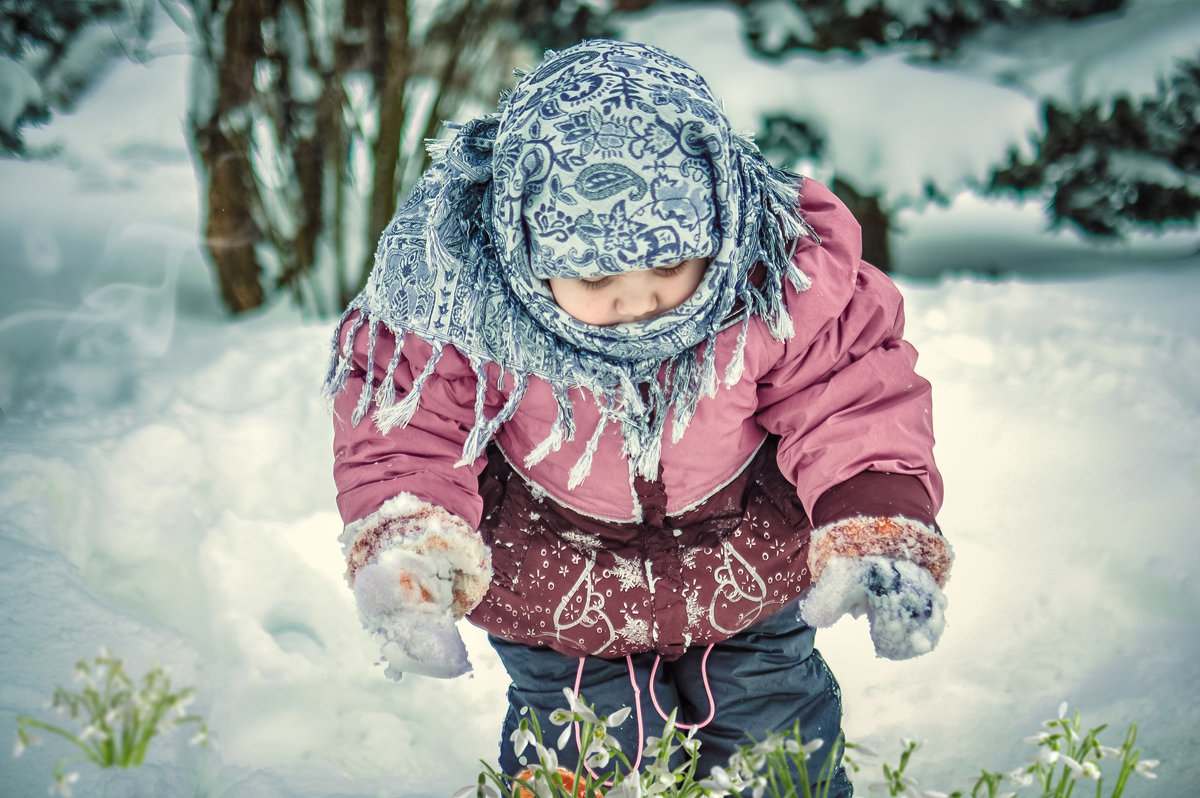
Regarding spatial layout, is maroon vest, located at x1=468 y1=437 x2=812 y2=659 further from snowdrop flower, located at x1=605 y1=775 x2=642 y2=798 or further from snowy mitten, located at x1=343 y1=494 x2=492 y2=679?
snowdrop flower, located at x1=605 y1=775 x2=642 y2=798

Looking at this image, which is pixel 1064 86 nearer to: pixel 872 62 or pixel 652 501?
pixel 872 62

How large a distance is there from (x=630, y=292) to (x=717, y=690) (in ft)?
1.65

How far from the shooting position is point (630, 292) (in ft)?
2.78

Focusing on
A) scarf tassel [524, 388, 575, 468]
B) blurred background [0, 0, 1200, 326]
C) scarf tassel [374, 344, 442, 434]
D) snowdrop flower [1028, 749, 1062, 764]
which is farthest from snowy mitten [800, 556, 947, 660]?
blurred background [0, 0, 1200, 326]

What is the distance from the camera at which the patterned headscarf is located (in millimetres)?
794

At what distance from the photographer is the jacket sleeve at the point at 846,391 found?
90 centimetres

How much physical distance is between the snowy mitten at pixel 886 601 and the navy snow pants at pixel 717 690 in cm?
24

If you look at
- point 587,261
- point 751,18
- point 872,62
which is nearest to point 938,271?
point 872,62

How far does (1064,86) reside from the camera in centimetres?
194

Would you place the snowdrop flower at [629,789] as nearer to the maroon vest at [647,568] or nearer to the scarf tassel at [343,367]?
the maroon vest at [647,568]

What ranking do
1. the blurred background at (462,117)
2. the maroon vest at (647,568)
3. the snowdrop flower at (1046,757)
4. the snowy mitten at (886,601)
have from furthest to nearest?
the blurred background at (462,117)
the maroon vest at (647,568)
the snowy mitten at (886,601)
the snowdrop flower at (1046,757)

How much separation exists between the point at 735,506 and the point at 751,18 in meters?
1.46

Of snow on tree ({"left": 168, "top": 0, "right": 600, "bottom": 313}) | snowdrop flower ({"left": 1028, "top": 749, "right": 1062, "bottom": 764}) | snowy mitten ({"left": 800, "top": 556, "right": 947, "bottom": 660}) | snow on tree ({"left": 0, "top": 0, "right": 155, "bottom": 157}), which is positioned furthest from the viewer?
snow on tree ({"left": 168, "top": 0, "right": 600, "bottom": 313})

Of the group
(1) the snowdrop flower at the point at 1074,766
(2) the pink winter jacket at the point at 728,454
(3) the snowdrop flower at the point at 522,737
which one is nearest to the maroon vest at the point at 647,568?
(2) the pink winter jacket at the point at 728,454
